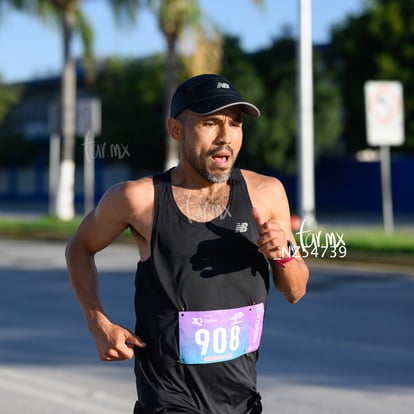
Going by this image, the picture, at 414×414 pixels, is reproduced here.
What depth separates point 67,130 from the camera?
81.3ft

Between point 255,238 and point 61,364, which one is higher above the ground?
point 255,238

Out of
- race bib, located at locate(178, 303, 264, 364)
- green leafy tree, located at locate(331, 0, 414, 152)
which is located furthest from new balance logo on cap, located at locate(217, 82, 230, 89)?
green leafy tree, located at locate(331, 0, 414, 152)

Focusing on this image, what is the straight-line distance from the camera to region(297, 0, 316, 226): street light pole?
16.5 metres

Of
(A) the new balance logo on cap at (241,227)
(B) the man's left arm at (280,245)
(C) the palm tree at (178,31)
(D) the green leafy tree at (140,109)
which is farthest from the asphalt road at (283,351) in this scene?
(D) the green leafy tree at (140,109)

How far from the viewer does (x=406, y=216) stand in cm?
3331

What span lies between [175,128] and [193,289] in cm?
52

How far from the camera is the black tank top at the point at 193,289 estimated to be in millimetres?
3104

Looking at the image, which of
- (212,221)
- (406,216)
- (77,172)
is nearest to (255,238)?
(212,221)

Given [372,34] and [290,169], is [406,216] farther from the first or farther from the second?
[372,34]

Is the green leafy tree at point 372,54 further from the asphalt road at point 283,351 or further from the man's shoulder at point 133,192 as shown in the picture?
the man's shoulder at point 133,192

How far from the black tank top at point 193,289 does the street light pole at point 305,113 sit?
13.0 metres

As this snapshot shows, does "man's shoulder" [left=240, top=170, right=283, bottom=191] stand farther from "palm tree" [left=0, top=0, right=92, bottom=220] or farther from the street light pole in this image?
"palm tree" [left=0, top=0, right=92, bottom=220]

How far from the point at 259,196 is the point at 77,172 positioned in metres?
43.1

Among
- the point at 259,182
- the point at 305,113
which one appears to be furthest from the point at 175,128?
the point at 305,113
